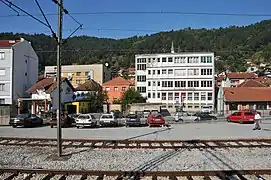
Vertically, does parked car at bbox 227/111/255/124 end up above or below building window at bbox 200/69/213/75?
below

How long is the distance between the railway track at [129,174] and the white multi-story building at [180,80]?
60.3m

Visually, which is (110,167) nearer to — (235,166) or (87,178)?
(87,178)

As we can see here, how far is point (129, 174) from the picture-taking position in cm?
1067

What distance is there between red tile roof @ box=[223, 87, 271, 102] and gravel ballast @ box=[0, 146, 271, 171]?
48.5 meters

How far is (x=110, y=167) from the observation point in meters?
12.1

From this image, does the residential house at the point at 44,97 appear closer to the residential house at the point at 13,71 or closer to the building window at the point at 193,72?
the residential house at the point at 13,71

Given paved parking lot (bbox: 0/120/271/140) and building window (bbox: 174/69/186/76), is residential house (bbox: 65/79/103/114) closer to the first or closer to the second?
building window (bbox: 174/69/186/76)

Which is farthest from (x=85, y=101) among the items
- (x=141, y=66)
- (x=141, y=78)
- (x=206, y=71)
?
(x=206, y=71)

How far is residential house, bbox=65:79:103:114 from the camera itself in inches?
2227

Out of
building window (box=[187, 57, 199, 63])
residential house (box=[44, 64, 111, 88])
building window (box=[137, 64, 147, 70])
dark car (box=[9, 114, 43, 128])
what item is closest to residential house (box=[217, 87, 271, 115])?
building window (box=[187, 57, 199, 63])

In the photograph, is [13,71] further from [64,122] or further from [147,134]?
[147,134]

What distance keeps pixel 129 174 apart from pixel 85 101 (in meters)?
50.4

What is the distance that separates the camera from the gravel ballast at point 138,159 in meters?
12.3

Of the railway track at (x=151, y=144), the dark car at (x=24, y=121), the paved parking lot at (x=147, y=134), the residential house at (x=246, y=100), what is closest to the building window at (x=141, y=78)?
the residential house at (x=246, y=100)
